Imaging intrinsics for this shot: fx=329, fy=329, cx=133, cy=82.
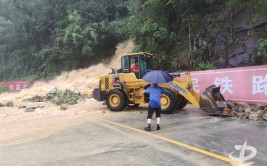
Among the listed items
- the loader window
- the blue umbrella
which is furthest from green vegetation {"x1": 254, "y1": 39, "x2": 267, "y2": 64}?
the blue umbrella

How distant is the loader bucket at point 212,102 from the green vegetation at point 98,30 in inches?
177

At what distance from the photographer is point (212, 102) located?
1167 cm

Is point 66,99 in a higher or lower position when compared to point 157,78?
lower

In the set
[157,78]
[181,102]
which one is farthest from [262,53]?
[157,78]

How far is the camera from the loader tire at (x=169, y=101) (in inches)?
491

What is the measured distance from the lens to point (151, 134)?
9023 mm

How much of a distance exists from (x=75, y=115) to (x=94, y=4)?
69.0 ft

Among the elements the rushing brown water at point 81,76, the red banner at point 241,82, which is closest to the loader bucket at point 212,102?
the red banner at point 241,82

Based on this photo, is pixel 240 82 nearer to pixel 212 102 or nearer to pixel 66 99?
pixel 212 102

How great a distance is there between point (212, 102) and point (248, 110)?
4.05ft

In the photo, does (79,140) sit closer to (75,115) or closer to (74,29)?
(75,115)

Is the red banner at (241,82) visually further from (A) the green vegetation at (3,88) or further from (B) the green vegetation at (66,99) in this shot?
(A) the green vegetation at (3,88)

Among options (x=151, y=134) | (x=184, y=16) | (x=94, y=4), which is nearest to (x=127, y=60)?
(x=151, y=134)

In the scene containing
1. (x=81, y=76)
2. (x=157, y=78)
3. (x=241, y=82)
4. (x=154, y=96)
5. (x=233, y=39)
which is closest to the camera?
(x=154, y=96)
